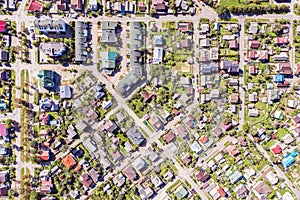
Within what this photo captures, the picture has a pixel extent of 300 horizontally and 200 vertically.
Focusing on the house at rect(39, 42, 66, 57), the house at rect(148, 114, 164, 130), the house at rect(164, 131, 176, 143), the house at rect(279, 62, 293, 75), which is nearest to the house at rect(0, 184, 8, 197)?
the house at rect(39, 42, 66, 57)

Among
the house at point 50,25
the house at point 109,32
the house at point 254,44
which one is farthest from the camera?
the house at point 254,44

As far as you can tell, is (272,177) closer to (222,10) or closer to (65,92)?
(222,10)

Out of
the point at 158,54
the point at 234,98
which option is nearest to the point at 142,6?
the point at 158,54

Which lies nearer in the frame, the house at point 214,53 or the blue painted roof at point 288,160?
the house at point 214,53

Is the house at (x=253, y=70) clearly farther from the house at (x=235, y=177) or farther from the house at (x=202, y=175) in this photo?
the house at (x=202, y=175)

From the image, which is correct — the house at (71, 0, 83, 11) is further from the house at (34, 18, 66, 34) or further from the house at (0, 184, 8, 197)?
the house at (0, 184, 8, 197)

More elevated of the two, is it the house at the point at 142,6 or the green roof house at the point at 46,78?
the house at the point at 142,6

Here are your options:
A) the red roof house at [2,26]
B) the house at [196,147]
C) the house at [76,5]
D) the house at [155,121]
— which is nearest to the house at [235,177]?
the house at [196,147]
